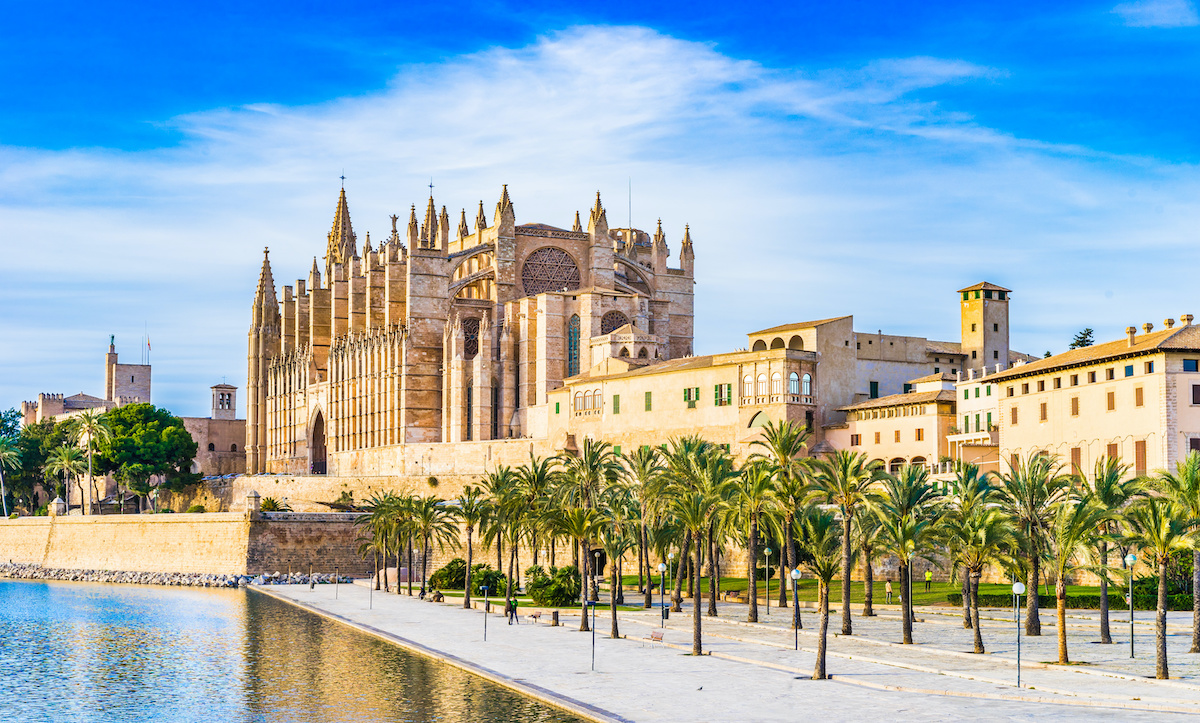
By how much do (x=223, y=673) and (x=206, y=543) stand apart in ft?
126

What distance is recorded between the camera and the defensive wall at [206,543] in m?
72.1

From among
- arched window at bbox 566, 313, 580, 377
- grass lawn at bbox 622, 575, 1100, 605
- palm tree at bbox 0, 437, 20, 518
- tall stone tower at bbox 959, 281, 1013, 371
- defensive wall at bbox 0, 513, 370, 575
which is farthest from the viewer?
palm tree at bbox 0, 437, 20, 518

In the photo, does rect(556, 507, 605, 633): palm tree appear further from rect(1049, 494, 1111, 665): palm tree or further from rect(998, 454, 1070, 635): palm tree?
rect(1049, 494, 1111, 665): palm tree

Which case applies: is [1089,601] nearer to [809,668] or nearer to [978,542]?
[978,542]

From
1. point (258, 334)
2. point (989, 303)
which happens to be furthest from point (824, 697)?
point (258, 334)

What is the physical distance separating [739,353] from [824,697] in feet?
134

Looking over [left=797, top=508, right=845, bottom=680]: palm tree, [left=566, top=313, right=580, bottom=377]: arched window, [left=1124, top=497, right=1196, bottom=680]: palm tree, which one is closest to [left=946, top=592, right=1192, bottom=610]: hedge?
[left=797, top=508, right=845, bottom=680]: palm tree

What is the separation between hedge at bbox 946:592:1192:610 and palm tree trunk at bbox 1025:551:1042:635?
15.0 ft

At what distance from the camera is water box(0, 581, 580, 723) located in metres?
30.9

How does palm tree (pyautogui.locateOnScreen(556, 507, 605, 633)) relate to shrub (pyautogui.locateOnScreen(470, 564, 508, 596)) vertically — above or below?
above

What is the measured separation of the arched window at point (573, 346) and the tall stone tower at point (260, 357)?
42251mm

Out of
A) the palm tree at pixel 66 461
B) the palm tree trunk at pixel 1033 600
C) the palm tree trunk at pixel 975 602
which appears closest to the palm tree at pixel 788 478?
the palm tree trunk at pixel 975 602

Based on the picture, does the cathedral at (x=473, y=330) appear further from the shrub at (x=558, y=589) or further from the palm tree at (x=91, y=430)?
the shrub at (x=558, y=589)

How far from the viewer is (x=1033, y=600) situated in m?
38.5
